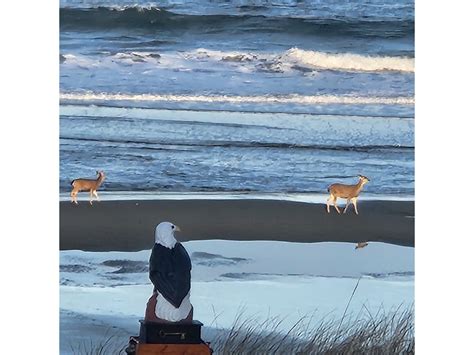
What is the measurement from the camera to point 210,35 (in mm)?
6539

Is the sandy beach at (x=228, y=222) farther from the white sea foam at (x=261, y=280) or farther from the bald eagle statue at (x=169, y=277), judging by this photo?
the bald eagle statue at (x=169, y=277)

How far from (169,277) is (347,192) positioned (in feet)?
4.36

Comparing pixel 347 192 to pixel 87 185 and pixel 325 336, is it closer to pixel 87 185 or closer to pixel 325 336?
pixel 325 336

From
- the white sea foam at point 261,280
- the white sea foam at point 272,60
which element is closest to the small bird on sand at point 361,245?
the white sea foam at point 261,280

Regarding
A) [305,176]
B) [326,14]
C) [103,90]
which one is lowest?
[305,176]

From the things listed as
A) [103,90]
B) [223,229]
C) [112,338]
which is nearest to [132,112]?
[103,90]

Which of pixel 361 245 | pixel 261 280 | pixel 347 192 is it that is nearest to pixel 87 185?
pixel 261 280

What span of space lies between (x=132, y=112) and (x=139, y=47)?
34 centimetres

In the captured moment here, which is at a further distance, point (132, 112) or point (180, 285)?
point (132, 112)

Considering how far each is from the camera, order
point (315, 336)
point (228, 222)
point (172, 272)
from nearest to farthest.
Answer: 1. point (172, 272)
2. point (315, 336)
3. point (228, 222)

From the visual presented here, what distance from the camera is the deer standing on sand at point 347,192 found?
6.53 meters

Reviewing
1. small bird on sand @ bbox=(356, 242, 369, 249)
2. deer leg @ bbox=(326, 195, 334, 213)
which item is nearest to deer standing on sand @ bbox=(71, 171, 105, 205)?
deer leg @ bbox=(326, 195, 334, 213)

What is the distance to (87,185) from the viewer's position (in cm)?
643
